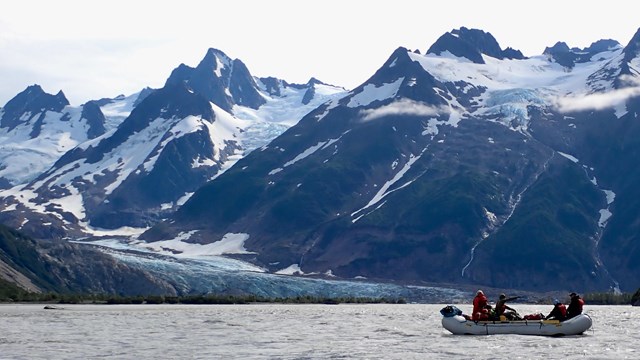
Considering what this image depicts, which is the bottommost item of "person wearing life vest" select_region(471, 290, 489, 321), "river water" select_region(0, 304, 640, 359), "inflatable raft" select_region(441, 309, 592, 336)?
"river water" select_region(0, 304, 640, 359)

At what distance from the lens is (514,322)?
435 ft

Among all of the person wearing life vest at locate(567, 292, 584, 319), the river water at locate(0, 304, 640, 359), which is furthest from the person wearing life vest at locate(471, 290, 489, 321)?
the person wearing life vest at locate(567, 292, 584, 319)

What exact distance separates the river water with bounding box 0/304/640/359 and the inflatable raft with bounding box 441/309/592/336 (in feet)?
5.65

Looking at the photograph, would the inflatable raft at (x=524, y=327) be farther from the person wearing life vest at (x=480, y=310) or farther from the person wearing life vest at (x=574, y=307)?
the person wearing life vest at (x=574, y=307)

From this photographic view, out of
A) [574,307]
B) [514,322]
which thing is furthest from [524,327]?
[574,307]

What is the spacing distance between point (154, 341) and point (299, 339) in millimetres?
15785

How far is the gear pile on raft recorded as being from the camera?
432ft

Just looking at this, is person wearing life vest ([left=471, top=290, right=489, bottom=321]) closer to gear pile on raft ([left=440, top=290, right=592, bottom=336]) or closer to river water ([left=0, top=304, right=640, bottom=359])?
gear pile on raft ([left=440, top=290, right=592, bottom=336])

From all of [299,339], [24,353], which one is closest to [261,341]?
[299,339]

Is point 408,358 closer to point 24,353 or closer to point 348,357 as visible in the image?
point 348,357

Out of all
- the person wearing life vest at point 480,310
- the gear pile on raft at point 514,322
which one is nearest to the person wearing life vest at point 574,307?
the gear pile on raft at point 514,322

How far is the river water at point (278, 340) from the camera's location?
106188mm

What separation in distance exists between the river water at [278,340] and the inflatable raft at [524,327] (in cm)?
172

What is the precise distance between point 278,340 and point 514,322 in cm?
2869
